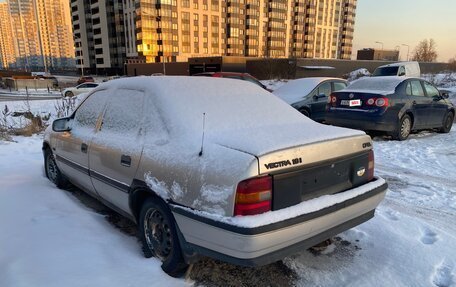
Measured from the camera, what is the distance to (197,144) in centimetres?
259

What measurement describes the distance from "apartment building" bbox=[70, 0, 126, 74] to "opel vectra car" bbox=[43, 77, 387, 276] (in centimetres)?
8941

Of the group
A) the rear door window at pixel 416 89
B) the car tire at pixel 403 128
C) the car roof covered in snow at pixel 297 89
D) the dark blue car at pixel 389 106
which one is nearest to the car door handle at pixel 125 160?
the dark blue car at pixel 389 106

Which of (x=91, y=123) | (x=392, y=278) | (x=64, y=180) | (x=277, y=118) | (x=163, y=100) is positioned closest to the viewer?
(x=392, y=278)

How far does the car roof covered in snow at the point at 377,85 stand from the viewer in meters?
7.96

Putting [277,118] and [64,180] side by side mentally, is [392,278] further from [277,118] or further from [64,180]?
[64,180]

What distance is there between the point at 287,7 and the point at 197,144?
107369 millimetres

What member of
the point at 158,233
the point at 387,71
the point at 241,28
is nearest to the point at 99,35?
the point at 241,28

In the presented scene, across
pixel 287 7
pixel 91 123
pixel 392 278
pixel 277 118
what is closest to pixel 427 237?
pixel 392 278

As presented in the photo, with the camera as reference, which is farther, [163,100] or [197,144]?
[163,100]

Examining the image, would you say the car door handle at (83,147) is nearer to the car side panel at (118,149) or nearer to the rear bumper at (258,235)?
the car side panel at (118,149)

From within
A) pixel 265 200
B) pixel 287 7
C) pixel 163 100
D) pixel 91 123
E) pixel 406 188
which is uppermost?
pixel 287 7

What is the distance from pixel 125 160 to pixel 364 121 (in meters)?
6.27

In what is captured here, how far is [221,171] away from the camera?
92.0 inches

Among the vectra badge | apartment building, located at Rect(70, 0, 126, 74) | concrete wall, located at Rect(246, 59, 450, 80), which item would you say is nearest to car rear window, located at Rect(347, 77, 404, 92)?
the vectra badge
